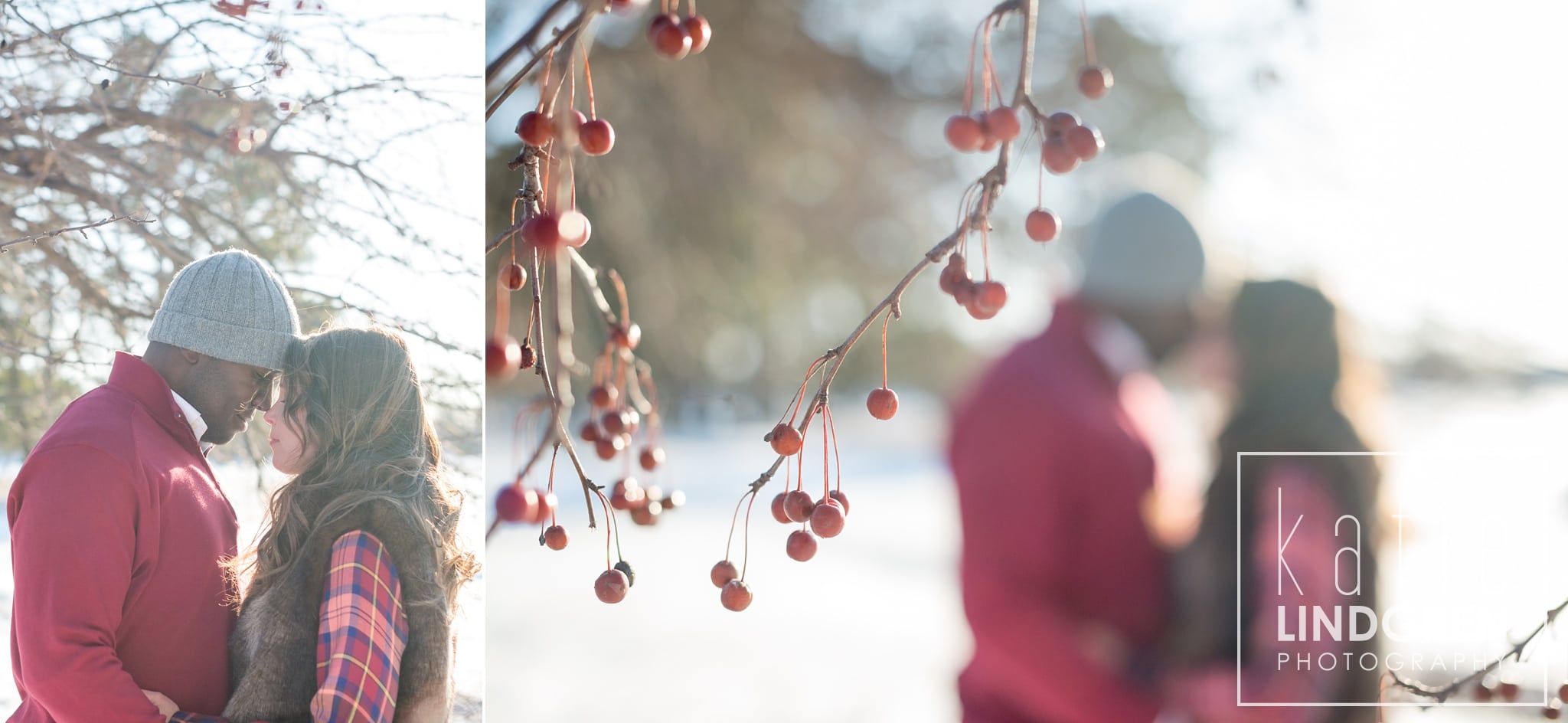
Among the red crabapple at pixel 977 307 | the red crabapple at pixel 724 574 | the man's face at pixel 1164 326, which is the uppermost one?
the man's face at pixel 1164 326

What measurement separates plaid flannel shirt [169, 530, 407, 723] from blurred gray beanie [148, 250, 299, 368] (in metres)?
0.23

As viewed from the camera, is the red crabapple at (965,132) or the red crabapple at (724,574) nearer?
the red crabapple at (965,132)

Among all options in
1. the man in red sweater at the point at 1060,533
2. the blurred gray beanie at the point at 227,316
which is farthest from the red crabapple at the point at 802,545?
the blurred gray beanie at the point at 227,316

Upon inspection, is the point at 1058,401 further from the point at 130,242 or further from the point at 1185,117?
the point at 1185,117

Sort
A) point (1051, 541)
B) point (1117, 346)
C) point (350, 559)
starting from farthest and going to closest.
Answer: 1. point (1117, 346)
2. point (1051, 541)
3. point (350, 559)

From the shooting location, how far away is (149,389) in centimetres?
97

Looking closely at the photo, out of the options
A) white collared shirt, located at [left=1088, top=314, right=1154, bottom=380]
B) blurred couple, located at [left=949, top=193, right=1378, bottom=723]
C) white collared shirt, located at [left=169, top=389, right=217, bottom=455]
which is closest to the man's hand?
white collared shirt, located at [left=169, top=389, right=217, bottom=455]

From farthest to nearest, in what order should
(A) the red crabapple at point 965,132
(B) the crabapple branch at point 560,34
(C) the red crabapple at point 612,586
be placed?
(C) the red crabapple at point 612,586
(A) the red crabapple at point 965,132
(B) the crabapple branch at point 560,34

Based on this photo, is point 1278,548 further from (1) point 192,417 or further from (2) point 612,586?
(1) point 192,417

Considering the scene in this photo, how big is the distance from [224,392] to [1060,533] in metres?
0.89

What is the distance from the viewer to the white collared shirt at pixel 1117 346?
1.24 m

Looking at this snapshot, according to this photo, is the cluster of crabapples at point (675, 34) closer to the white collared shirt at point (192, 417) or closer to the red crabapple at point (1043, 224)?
the red crabapple at point (1043, 224)

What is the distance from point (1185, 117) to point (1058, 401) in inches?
72.2

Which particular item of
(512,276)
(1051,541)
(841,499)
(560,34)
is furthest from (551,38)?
(1051,541)
